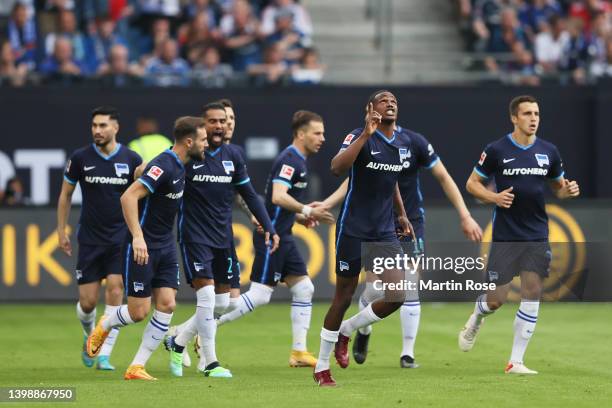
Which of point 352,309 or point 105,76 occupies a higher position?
point 105,76

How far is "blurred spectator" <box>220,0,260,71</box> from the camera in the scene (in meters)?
23.8

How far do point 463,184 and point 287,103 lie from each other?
3.24 m

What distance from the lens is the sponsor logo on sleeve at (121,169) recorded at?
14188mm

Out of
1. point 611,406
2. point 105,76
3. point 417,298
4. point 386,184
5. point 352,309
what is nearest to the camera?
point 611,406

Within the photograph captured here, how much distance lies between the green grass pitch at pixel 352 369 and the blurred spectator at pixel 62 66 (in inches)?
175

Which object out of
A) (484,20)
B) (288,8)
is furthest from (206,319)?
(484,20)

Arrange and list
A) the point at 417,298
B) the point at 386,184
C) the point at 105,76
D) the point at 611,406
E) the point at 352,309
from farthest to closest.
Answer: the point at 105,76 < the point at 352,309 < the point at 417,298 < the point at 386,184 < the point at 611,406

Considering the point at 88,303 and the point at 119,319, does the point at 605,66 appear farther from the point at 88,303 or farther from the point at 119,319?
the point at 119,319

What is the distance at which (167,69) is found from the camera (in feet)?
75.8

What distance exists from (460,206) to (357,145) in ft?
6.61

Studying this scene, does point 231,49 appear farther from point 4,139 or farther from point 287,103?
point 4,139

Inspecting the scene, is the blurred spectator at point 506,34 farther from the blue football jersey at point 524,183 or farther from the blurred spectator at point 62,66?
the blue football jersey at point 524,183

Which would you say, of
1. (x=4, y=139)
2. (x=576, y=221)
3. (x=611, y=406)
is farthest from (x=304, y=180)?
(x=4, y=139)

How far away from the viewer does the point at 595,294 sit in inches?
578
